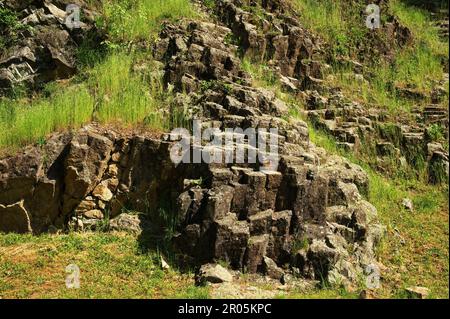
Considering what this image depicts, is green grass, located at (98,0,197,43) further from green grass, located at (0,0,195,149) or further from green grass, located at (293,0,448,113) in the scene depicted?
green grass, located at (293,0,448,113)

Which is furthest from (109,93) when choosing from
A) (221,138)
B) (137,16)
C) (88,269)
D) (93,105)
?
(88,269)

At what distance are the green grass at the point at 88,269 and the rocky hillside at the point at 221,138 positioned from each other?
33 centimetres

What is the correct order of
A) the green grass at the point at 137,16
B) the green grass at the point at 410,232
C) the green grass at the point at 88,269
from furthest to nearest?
1. the green grass at the point at 137,16
2. the green grass at the point at 410,232
3. the green grass at the point at 88,269

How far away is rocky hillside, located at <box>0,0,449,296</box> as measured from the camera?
24.2ft

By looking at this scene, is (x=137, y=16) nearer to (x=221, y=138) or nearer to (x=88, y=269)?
(x=221, y=138)

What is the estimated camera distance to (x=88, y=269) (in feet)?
22.3

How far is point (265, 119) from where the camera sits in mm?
9164

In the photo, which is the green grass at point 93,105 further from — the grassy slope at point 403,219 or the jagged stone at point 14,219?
the grassy slope at point 403,219

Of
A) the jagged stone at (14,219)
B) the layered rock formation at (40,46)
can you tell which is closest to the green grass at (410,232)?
the jagged stone at (14,219)

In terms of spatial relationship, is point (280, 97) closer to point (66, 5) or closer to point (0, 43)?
point (66, 5)

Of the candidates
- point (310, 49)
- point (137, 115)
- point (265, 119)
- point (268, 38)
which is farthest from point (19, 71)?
point (310, 49)

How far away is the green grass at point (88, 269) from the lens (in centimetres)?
626

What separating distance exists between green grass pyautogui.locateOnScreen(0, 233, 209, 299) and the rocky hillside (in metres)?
0.33

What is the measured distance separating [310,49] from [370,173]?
17.2 ft
